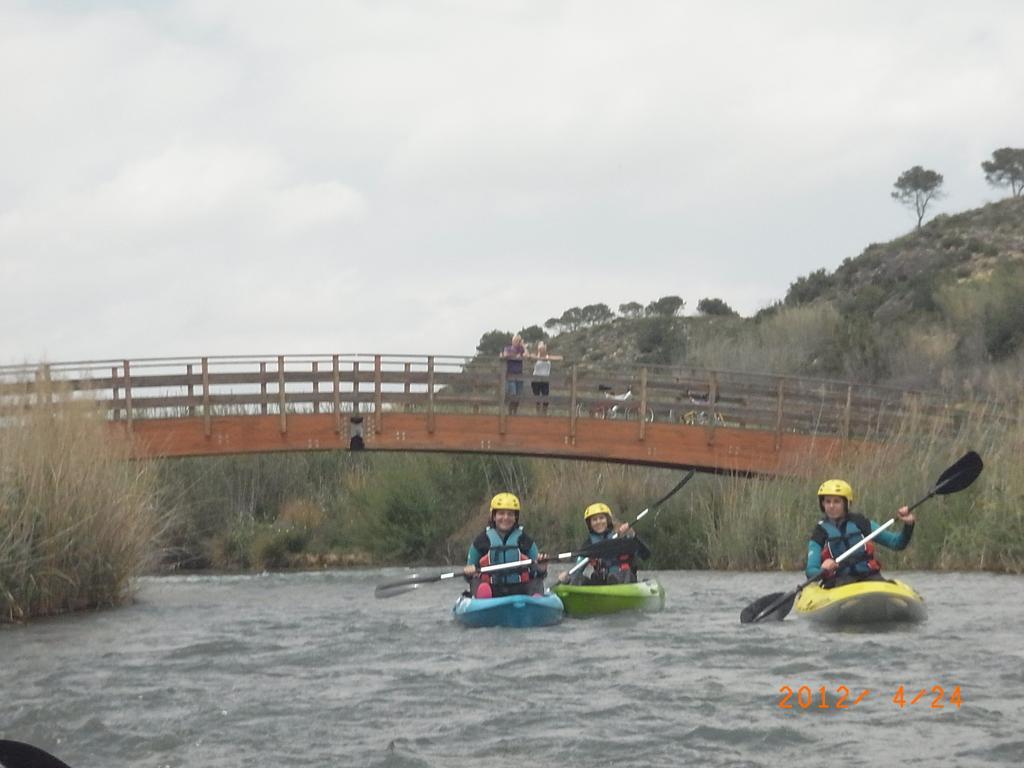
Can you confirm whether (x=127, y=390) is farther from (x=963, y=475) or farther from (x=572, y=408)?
(x=963, y=475)

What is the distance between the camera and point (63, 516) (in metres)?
17.6

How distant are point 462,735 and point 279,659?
4.56 metres

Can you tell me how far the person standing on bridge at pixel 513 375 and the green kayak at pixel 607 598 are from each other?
12180 mm

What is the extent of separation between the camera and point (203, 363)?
30078 millimetres

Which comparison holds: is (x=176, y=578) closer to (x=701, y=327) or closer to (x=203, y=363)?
(x=203, y=363)

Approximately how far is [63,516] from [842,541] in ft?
26.4

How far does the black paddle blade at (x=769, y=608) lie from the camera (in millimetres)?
16031

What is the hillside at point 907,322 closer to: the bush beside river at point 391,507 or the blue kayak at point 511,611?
the bush beside river at point 391,507

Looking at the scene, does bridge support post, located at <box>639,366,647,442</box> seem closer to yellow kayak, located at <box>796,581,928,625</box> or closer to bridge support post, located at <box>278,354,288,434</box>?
bridge support post, located at <box>278,354,288,434</box>
